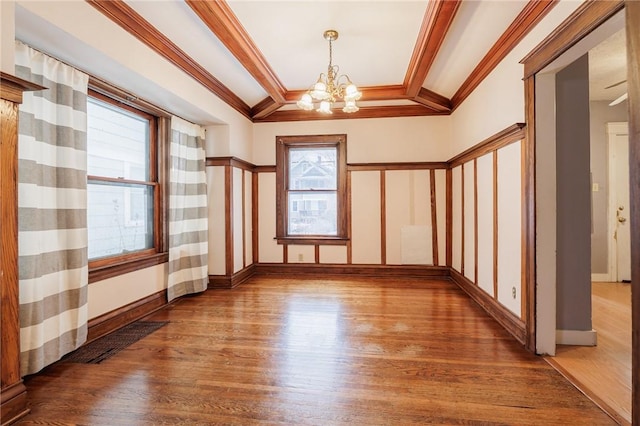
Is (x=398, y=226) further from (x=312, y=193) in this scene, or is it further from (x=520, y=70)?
(x=520, y=70)

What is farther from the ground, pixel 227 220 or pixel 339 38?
pixel 339 38

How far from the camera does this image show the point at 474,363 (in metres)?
2.31

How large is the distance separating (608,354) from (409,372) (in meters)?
1.65

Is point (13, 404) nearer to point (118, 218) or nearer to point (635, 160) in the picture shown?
point (118, 218)

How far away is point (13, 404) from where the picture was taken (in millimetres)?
1702

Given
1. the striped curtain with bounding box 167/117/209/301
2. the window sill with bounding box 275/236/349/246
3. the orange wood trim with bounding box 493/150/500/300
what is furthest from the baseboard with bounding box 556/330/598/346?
the striped curtain with bounding box 167/117/209/301

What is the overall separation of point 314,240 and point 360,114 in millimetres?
2189

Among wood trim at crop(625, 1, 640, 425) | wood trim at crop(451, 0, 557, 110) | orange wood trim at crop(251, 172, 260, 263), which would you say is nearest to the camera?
wood trim at crop(625, 1, 640, 425)

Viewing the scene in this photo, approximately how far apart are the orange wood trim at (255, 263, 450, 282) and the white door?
2536 millimetres

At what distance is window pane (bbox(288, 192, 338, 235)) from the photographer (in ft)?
17.4

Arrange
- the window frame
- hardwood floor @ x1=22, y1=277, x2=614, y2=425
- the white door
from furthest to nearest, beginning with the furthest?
1. the white door
2. the window frame
3. hardwood floor @ x1=22, y1=277, x2=614, y2=425

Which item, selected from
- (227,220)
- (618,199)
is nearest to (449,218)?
(618,199)

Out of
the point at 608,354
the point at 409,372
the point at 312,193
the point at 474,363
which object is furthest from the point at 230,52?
the point at 608,354

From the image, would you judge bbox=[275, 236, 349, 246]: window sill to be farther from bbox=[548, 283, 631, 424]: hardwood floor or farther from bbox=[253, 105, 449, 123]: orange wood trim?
bbox=[548, 283, 631, 424]: hardwood floor
